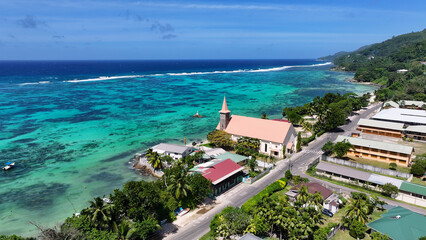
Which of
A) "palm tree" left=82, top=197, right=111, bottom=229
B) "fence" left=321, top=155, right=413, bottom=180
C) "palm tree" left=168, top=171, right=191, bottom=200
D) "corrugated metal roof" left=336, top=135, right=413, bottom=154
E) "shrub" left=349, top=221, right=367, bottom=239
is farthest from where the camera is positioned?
"corrugated metal roof" left=336, top=135, right=413, bottom=154

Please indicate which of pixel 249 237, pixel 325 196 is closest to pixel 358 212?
pixel 325 196

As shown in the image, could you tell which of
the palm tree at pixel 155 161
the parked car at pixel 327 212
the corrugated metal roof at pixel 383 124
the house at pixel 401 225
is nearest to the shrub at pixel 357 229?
the house at pixel 401 225

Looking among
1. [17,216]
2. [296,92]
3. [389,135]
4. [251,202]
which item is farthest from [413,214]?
[296,92]

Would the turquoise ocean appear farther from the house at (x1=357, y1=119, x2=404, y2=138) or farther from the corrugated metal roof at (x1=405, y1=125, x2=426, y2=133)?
the corrugated metal roof at (x1=405, y1=125, x2=426, y2=133)

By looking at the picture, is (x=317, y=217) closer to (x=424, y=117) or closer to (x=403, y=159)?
(x=403, y=159)

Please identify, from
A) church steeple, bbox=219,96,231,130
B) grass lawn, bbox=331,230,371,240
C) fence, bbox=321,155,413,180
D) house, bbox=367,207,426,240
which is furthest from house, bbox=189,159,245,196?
house, bbox=367,207,426,240
